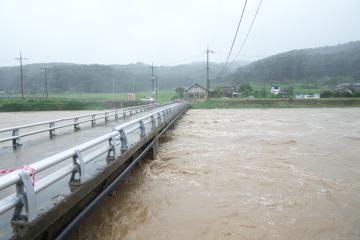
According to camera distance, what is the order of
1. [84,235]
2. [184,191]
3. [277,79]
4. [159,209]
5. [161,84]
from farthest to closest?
[161,84] < [277,79] < [184,191] < [159,209] < [84,235]

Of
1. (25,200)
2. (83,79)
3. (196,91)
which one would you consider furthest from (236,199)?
(83,79)

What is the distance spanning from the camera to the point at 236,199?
7.16 meters

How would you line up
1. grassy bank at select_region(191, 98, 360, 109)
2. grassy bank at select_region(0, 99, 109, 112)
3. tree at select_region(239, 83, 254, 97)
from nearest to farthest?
grassy bank at select_region(0, 99, 109, 112) < grassy bank at select_region(191, 98, 360, 109) < tree at select_region(239, 83, 254, 97)

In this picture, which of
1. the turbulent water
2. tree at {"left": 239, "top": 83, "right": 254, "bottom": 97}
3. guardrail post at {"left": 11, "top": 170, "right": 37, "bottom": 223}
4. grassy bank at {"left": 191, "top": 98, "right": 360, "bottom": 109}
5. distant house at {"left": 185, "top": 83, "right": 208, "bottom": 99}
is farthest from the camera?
distant house at {"left": 185, "top": 83, "right": 208, "bottom": 99}

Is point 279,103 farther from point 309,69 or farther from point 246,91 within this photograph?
point 309,69

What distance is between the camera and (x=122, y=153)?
23.0 feet

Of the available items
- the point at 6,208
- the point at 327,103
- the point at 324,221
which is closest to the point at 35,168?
the point at 6,208

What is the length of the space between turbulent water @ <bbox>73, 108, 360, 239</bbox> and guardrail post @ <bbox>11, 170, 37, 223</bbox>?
1613mm

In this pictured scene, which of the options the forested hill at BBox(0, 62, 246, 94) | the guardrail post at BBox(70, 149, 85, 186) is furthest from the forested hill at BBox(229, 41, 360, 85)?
the guardrail post at BBox(70, 149, 85, 186)

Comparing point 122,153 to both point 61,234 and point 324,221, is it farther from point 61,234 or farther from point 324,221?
point 324,221

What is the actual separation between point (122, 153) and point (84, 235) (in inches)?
83.2

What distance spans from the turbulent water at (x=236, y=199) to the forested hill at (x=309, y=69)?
11294 cm

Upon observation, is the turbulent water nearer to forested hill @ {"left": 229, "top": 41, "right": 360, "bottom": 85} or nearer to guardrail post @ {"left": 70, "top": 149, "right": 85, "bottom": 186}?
guardrail post @ {"left": 70, "top": 149, "right": 85, "bottom": 186}

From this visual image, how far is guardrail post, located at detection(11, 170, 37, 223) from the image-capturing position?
3219mm
